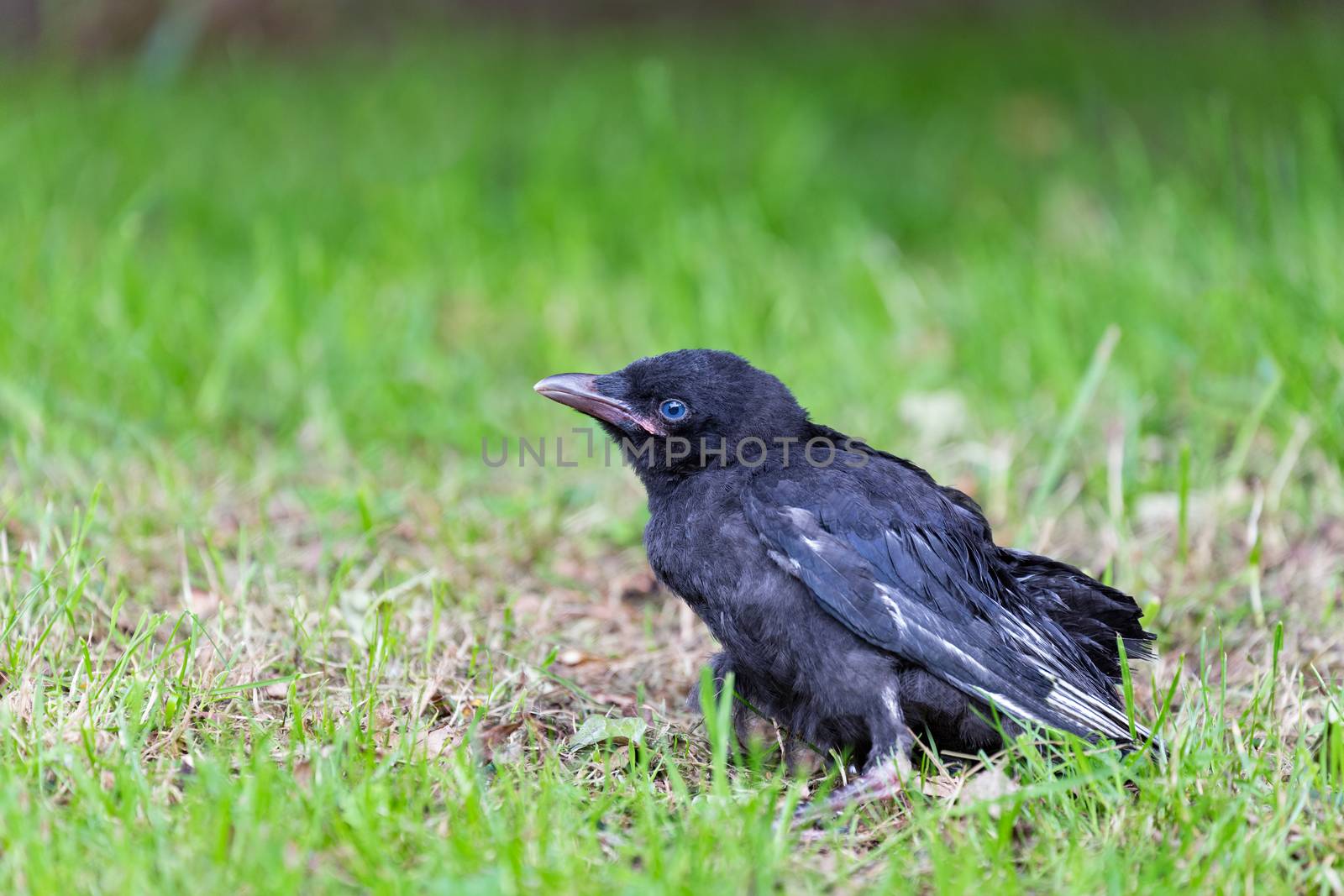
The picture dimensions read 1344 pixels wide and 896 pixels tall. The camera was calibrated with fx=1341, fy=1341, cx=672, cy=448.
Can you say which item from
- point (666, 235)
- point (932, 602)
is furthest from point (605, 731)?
point (666, 235)

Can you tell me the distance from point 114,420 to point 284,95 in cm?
402

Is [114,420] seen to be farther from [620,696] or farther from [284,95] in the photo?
[284,95]

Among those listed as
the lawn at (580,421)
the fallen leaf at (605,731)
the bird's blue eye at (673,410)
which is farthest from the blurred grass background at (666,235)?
Result: the fallen leaf at (605,731)

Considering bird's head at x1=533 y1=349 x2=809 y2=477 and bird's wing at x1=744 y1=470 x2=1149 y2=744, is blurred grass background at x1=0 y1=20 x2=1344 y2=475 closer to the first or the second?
bird's head at x1=533 y1=349 x2=809 y2=477

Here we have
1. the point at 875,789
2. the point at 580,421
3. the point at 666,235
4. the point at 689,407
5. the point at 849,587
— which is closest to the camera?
the point at 875,789

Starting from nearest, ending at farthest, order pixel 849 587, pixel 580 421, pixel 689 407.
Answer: pixel 849 587
pixel 689 407
pixel 580 421

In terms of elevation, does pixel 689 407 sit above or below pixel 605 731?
above

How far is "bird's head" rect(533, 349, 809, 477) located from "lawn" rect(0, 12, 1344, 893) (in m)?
0.59

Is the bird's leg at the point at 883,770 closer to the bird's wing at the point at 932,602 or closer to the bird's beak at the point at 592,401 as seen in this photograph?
the bird's wing at the point at 932,602

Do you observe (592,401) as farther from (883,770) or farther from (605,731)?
(883,770)

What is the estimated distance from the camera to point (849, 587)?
2.86 m

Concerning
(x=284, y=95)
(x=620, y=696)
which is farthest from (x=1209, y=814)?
(x=284, y=95)

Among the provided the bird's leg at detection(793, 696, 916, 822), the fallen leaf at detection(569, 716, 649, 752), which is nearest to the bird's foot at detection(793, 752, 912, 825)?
the bird's leg at detection(793, 696, 916, 822)

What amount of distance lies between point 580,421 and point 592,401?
1759 mm
